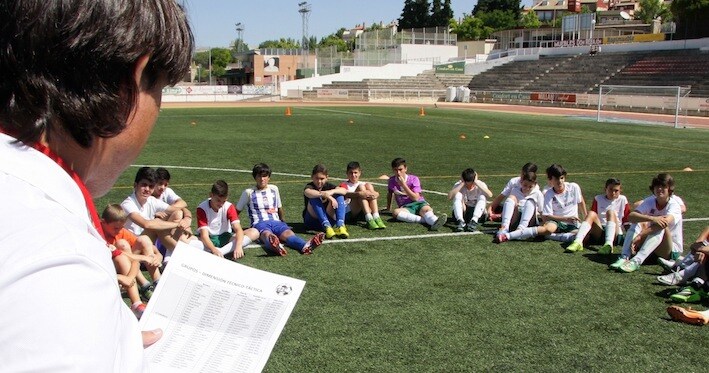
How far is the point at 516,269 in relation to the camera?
23.7ft

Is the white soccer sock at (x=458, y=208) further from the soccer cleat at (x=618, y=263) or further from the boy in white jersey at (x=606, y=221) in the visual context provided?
the soccer cleat at (x=618, y=263)

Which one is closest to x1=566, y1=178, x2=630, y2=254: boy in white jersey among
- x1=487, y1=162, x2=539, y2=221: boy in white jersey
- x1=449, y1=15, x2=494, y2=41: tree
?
x1=487, y1=162, x2=539, y2=221: boy in white jersey

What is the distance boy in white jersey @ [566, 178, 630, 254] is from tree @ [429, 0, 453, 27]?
11146 cm

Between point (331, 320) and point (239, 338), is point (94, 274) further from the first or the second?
point (331, 320)

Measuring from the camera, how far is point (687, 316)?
5547 millimetres

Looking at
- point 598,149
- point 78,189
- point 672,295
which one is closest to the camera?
point 78,189

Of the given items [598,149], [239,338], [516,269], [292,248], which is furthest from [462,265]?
[598,149]

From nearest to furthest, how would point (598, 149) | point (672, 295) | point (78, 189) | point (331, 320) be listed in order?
point (78, 189) < point (331, 320) < point (672, 295) < point (598, 149)

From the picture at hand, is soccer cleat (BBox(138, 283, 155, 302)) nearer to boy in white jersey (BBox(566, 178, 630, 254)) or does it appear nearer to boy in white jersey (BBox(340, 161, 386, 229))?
boy in white jersey (BBox(340, 161, 386, 229))

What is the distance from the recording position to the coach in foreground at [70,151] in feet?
2.28

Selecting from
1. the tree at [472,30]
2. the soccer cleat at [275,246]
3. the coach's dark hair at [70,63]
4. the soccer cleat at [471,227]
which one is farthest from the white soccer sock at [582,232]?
the tree at [472,30]

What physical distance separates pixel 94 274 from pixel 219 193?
7.30 meters

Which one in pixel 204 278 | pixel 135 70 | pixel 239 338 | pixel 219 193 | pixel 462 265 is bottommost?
pixel 462 265

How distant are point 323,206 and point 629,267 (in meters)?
3.84
